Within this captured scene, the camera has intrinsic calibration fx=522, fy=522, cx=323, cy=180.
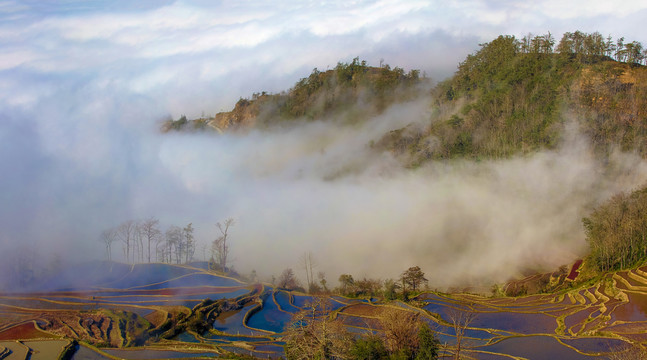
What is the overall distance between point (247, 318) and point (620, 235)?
1747 inches

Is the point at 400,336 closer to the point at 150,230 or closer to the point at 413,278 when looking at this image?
the point at 413,278

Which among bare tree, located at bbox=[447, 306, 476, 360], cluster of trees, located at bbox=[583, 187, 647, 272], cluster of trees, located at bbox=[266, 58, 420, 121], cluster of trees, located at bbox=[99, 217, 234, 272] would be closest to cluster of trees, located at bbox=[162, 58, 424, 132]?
cluster of trees, located at bbox=[266, 58, 420, 121]

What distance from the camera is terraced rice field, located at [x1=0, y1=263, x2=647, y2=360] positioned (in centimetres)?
3894

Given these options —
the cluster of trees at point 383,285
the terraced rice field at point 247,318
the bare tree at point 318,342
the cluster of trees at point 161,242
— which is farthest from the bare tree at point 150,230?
the bare tree at point 318,342

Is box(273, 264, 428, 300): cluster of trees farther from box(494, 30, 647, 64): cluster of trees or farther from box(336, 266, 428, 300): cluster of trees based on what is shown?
box(494, 30, 647, 64): cluster of trees

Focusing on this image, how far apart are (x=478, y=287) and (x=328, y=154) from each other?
2495 inches

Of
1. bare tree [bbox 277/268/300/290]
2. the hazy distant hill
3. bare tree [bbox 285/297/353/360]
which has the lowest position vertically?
bare tree [bbox 277/268/300/290]

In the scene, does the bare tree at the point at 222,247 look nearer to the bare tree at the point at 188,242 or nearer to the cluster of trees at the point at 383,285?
the bare tree at the point at 188,242

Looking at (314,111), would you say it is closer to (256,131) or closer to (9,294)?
(256,131)

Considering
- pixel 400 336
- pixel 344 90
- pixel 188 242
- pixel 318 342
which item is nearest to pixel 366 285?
pixel 400 336

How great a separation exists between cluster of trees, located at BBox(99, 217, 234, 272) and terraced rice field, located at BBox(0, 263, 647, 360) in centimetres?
1446

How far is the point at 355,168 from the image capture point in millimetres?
108125

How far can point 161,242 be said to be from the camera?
8862cm

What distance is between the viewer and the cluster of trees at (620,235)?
2425 inches
